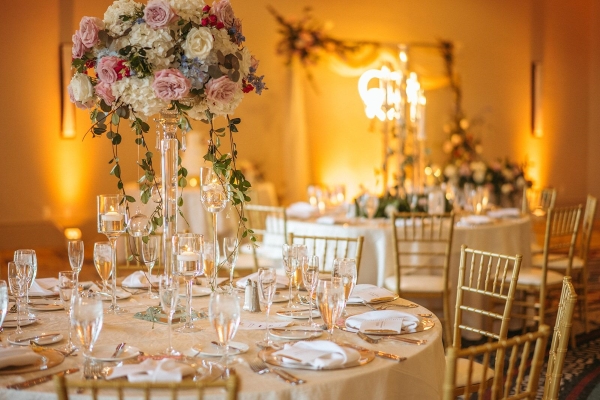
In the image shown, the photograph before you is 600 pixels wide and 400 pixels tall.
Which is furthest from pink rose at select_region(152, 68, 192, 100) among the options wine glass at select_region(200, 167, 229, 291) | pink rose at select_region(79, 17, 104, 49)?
wine glass at select_region(200, 167, 229, 291)

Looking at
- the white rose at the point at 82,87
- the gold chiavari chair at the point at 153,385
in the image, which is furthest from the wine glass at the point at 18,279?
the gold chiavari chair at the point at 153,385

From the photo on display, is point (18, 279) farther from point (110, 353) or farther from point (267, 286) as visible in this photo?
point (267, 286)

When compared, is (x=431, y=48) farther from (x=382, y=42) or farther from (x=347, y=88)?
(x=347, y=88)

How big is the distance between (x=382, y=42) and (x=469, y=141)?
1.97 metres

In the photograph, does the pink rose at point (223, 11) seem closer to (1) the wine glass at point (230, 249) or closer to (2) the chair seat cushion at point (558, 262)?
(1) the wine glass at point (230, 249)

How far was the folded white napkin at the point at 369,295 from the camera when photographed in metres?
2.73

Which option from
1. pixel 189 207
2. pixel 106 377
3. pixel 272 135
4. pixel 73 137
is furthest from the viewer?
pixel 272 135

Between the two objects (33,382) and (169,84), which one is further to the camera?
(169,84)

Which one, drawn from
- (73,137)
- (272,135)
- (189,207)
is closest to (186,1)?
(189,207)

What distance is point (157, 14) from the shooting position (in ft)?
7.36

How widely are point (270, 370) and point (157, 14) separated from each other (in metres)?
1.13

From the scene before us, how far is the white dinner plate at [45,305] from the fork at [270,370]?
3.19 feet

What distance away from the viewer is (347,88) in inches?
385

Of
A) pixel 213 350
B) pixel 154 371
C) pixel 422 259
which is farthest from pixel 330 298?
pixel 422 259
